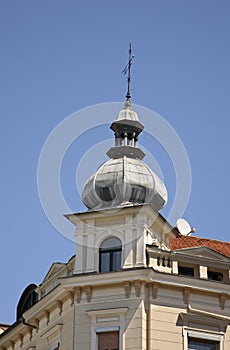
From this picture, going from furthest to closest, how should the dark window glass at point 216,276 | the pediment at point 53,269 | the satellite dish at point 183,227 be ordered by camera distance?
the satellite dish at point 183,227 → the pediment at point 53,269 → the dark window glass at point 216,276

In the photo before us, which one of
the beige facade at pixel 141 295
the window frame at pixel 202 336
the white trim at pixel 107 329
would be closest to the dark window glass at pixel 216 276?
the beige facade at pixel 141 295

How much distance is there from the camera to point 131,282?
39.6m

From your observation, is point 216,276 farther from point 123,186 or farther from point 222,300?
point 123,186

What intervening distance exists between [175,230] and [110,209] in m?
4.37

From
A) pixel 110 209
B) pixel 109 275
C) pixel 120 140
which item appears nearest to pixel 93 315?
pixel 109 275

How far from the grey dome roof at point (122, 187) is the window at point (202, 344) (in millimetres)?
5697

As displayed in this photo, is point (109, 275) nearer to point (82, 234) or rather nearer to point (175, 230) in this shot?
point (82, 234)

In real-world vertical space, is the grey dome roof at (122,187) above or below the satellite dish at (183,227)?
below

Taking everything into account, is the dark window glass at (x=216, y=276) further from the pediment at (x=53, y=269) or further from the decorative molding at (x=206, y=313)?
the pediment at (x=53, y=269)

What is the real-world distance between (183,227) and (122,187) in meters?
6.87

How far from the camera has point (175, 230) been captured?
44375mm

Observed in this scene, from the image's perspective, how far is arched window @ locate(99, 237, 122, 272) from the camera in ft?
133

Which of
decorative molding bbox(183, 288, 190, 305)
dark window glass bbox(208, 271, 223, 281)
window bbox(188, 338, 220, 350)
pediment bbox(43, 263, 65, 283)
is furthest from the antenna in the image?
window bbox(188, 338, 220, 350)

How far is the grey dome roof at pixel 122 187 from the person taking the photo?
41.8 meters
